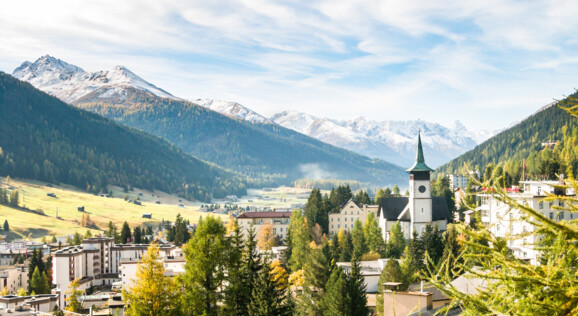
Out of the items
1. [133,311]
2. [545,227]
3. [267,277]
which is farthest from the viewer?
[267,277]

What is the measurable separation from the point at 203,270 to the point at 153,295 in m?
3.47

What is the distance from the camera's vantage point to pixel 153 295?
36625mm

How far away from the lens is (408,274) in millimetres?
72062

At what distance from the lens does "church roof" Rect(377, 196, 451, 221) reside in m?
106

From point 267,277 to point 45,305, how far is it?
59896mm

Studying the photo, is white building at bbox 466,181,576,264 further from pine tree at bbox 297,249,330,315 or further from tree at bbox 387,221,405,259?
pine tree at bbox 297,249,330,315

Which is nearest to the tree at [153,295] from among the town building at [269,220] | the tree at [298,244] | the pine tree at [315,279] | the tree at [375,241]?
the pine tree at [315,279]

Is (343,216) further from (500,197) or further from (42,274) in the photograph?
(500,197)

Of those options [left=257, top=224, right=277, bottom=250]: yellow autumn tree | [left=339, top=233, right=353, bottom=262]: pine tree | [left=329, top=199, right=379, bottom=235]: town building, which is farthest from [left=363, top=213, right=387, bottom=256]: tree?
[left=257, top=224, right=277, bottom=250]: yellow autumn tree

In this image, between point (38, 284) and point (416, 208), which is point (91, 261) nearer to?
point (38, 284)

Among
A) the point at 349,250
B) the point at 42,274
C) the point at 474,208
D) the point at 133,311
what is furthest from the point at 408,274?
the point at 42,274

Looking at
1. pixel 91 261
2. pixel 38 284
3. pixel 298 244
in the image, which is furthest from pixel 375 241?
pixel 91 261

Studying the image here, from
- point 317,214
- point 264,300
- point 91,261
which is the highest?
point 317,214

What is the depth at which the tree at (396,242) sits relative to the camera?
92188 millimetres
